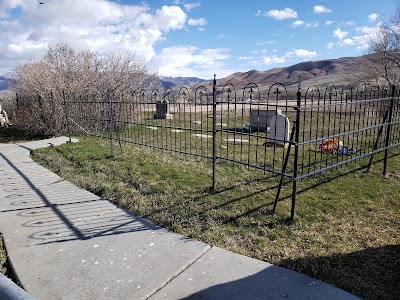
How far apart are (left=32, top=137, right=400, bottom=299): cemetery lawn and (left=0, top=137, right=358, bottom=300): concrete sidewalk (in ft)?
0.81

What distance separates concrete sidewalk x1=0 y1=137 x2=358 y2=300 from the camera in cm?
255

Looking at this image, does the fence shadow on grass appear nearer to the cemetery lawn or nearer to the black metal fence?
the cemetery lawn

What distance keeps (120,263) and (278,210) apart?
2301mm

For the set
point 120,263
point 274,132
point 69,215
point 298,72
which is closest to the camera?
point 120,263

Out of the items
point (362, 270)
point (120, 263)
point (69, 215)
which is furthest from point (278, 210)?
point (69, 215)

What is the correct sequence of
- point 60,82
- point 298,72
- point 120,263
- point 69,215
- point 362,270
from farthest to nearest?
point 298,72 < point 60,82 < point 69,215 < point 120,263 < point 362,270

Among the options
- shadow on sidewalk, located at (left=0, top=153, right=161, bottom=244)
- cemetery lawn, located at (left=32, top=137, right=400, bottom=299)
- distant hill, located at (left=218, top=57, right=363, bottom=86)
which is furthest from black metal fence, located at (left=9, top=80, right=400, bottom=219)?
distant hill, located at (left=218, top=57, right=363, bottom=86)

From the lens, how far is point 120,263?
9.82 feet

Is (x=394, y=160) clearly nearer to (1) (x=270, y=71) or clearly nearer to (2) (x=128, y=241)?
(2) (x=128, y=241)

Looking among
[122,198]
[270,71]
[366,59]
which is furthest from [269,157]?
[270,71]

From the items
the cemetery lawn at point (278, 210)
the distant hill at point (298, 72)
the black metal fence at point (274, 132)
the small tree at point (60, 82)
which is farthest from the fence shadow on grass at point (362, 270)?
the distant hill at point (298, 72)

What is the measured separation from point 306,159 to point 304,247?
4532mm

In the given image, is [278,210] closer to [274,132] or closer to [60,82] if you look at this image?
[274,132]

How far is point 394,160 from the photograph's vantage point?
7070mm
